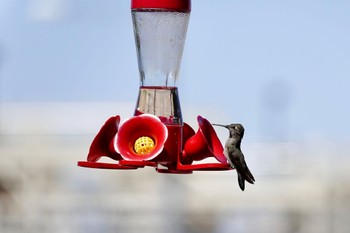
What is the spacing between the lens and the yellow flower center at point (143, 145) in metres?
6.16

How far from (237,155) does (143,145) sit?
41 cm

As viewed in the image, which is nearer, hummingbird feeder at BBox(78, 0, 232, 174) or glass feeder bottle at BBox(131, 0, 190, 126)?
hummingbird feeder at BBox(78, 0, 232, 174)

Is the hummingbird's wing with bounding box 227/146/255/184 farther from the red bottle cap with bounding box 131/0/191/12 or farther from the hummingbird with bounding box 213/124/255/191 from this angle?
the red bottle cap with bounding box 131/0/191/12

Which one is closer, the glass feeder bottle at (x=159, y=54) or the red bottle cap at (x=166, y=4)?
the red bottle cap at (x=166, y=4)

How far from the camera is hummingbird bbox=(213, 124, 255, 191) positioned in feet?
20.2

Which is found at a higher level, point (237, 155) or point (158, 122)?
point (158, 122)

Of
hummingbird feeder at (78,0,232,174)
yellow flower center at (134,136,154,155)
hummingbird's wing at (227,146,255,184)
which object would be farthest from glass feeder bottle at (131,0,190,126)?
A: hummingbird's wing at (227,146,255,184)

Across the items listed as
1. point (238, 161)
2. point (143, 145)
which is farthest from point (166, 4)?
point (238, 161)

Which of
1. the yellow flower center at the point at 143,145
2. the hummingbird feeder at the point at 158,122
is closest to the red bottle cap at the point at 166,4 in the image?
the hummingbird feeder at the point at 158,122

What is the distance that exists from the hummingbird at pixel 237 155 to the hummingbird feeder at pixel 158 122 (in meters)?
0.04

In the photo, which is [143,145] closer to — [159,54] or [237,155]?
[237,155]

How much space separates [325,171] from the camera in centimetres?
3978

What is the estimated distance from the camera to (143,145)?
20.3ft

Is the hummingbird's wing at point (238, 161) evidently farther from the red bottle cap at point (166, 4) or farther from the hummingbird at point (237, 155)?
the red bottle cap at point (166, 4)
